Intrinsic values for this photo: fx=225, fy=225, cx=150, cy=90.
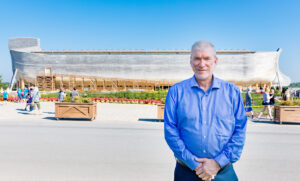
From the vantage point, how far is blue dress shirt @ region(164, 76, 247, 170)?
2100 millimetres

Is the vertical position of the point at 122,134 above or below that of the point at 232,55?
below

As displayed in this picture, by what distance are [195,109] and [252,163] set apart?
3.71 m

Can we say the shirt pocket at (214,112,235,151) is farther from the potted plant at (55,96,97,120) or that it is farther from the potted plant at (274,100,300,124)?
the potted plant at (274,100,300,124)

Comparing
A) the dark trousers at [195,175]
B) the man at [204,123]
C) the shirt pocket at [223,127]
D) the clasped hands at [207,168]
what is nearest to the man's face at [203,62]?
the man at [204,123]

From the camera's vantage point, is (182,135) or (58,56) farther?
(58,56)

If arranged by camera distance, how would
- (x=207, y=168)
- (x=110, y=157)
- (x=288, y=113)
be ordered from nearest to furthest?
(x=207, y=168), (x=110, y=157), (x=288, y=113)

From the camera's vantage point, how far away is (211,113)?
A: 2.11 metres

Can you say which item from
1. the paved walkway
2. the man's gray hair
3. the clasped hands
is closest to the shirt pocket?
the clasped hands

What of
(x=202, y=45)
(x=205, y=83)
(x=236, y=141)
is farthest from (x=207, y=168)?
(x=202, y=45)

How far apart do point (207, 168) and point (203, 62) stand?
984mm

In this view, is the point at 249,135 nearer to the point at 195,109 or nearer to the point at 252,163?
the point at 252,163

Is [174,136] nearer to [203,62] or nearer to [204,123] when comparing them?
[204,123]

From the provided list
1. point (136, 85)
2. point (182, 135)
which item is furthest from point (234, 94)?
point (136, 85)

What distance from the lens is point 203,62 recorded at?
2109 millimetres
